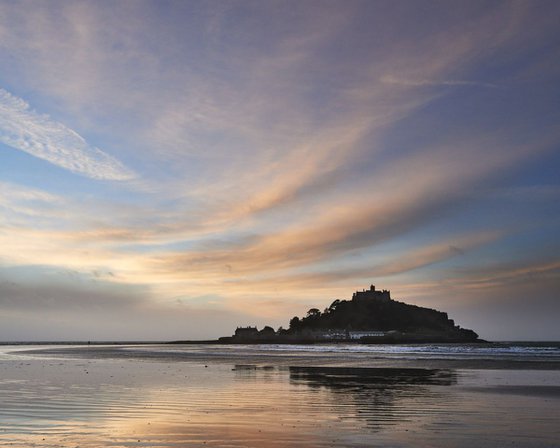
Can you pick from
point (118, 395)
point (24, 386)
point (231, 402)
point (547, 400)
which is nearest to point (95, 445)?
point (231, 402)

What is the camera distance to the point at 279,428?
17.5m

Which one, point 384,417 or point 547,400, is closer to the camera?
point 384,417

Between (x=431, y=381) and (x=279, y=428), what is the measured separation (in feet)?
70.7

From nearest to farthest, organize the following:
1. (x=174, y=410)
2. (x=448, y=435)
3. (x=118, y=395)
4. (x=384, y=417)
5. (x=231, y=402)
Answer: (x=448, y=435) → (x=384, y=417) → (x=174, y=410) → (x=231, y=402) → (x=118, y=395)

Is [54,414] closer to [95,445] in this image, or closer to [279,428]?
[95,445]

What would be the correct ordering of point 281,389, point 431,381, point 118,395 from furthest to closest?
point 431,381
point 281,389
point 118,395

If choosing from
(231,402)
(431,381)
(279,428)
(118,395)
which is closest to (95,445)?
(279,428)

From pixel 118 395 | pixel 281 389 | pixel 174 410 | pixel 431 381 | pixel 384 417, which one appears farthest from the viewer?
pixel 431 381

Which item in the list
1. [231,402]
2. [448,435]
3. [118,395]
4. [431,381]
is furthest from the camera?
[431,381]

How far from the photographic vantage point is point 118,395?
87.8 feet

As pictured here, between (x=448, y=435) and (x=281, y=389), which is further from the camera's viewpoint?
(x=281, y=389)

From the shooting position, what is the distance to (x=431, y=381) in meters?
36.2

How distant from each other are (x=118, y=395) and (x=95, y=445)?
41.1ft

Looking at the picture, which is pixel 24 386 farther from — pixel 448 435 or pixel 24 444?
pixel 448 435
